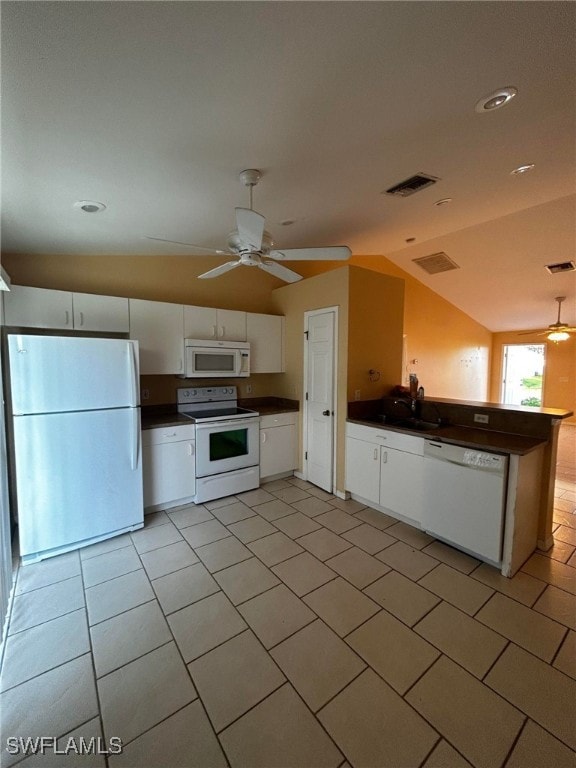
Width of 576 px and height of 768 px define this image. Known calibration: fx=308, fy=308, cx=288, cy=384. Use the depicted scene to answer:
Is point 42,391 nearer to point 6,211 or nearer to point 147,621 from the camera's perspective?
point 6,211

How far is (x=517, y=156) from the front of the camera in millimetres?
2012

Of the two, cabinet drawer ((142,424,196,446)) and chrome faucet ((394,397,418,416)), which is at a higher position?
chrome faucet ((394,397,418,416))

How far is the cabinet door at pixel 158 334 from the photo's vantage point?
315 cm

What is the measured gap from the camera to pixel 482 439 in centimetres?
243

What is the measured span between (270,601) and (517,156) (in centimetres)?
330

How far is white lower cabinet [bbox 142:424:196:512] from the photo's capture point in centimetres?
302

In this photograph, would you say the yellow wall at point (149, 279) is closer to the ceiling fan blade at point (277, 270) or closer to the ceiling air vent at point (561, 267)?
the ceiling fan blade at point (277, 270)

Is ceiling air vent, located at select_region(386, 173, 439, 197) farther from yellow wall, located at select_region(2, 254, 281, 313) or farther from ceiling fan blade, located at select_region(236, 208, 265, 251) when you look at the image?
yellow wall, located at select_region(2, 254, 281, 313)

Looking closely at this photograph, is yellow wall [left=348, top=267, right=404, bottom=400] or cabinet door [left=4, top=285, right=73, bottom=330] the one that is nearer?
cabinet door [left=4, top=285, right=73, bottom=330]

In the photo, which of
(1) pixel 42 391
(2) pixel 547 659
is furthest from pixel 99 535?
(2) pixel 547 659

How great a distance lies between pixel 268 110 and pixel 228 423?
2.68 m

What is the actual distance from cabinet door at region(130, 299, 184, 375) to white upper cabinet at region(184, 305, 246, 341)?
3.6 inches

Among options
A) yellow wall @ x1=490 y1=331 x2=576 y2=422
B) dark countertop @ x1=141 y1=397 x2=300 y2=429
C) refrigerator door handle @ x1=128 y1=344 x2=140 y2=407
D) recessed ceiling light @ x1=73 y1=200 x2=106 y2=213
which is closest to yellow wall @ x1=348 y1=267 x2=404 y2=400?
dark countertop @ x1=141 y1=397 x2=300 y2=429

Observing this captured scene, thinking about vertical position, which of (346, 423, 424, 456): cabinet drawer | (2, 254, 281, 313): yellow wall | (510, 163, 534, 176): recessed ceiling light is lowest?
(346, 423, 424, 456): cabinet drawer
